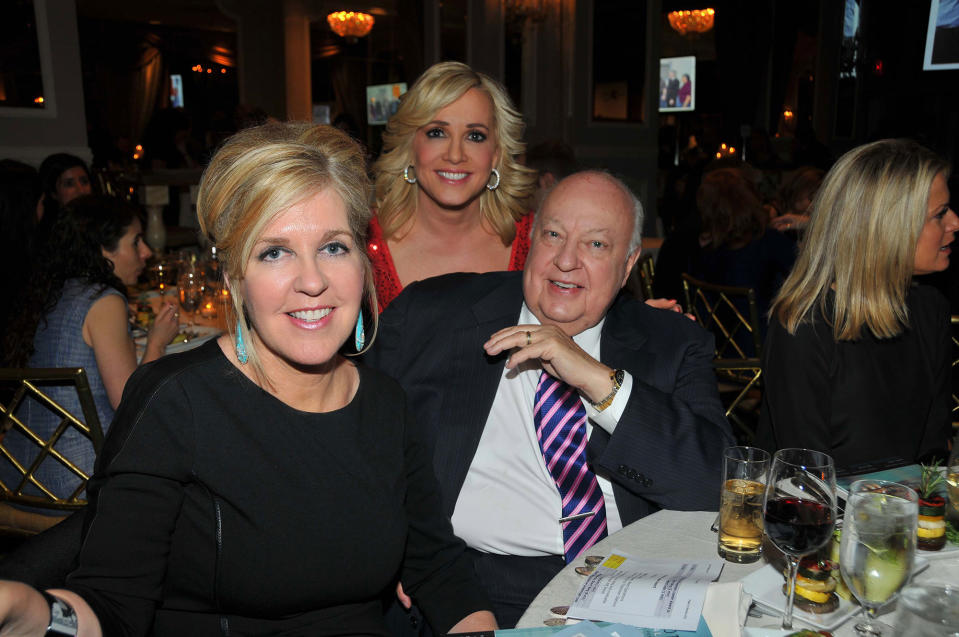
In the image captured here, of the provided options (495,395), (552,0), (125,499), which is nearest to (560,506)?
(495,395)

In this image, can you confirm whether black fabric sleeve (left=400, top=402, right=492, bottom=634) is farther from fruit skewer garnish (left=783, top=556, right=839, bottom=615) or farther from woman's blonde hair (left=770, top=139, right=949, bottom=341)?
woman's blonde hair (left=770, top=139, right=949, bottom=341)

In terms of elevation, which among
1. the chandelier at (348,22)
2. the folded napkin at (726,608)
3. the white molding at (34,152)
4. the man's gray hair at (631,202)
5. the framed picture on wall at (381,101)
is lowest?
the folded napkin at (726,608)

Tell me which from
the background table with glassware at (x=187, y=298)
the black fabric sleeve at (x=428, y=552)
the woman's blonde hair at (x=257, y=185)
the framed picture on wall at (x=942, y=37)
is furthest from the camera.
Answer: the framed picture on wall at (x=942, y=37)

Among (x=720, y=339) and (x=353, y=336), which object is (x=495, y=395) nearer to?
(x=353, y=336)

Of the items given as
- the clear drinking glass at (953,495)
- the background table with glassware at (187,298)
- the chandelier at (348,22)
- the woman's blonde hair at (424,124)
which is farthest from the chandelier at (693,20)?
the clear drinking glass at (953,495)

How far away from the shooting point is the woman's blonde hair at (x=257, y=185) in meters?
1.35

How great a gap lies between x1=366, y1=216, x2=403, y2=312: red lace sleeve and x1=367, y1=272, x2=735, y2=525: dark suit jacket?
2.20ft

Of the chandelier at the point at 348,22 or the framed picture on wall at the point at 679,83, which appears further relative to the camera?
the framed picture on wall at the point at 679,83

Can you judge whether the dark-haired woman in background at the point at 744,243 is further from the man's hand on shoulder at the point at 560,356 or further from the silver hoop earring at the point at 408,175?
the man's hand on shoulder at the point at 560,356

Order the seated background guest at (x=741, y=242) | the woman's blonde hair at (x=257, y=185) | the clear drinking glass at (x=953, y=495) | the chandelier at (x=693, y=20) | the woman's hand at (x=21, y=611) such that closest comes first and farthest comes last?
the woman's hand at (x=21, y=611) → the woman's blonde hair at (x=257, y=185) → the clear drinking glass at (x=953, y=495) → the seated background guest at (x=741, y=242) → the chandelier at (x=693, y=20)

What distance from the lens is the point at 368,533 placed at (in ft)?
4.79

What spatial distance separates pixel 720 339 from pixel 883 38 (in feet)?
16.7

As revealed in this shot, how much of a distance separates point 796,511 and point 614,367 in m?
0.77

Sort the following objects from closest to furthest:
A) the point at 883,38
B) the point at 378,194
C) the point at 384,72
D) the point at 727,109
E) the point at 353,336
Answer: the point at 353,336 < the point at 378,194 < the point at 883,38 < the point at 727,109 < the point at 384,72
